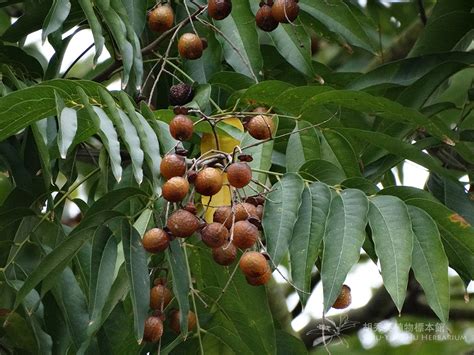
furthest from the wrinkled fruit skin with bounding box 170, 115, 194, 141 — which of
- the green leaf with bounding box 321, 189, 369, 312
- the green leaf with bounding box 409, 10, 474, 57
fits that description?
the green leaf with bounding box 409, 10, 474, 57

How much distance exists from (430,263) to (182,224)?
34 cm

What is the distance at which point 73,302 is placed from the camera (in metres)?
1.64

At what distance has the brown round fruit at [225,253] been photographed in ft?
4.56

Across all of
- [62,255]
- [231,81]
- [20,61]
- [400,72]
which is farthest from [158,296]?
[400,72]

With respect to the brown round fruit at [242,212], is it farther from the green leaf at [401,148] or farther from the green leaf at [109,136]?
the green leaf at [401,148]

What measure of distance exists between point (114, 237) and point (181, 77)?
48cm

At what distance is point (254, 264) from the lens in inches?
54.7

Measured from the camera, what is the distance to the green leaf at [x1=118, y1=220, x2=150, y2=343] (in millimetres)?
1380

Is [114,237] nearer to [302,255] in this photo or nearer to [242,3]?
[302,255]

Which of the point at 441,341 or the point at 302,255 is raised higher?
the point at 302,255

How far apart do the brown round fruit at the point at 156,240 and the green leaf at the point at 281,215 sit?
0.13 meters

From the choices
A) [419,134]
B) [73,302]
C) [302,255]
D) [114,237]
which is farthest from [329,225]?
[419,134]

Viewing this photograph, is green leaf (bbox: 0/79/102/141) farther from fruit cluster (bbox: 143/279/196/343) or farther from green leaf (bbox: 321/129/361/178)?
green leaf (bbox: 321/129/361/178)

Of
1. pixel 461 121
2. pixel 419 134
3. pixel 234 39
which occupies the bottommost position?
pixel 419 134
